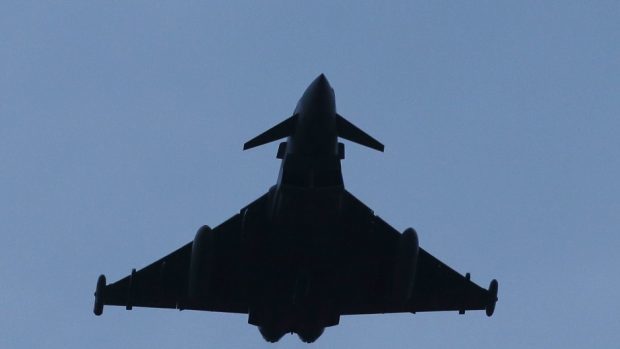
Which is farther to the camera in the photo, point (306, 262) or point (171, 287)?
point (171, 287)

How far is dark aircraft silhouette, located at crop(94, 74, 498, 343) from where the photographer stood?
104ft

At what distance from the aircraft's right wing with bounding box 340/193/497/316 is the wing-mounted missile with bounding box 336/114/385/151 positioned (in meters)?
3.34

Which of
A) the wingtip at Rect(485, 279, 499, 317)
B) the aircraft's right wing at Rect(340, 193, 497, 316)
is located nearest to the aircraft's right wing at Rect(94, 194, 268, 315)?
the aircraft's right wing at Rect(340, 193, 497, 316)

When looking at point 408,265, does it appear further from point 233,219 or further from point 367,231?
point 233,219

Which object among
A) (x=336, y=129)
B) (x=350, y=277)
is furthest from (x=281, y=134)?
(x=350, y=277)

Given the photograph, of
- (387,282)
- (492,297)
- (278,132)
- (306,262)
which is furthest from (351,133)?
(492,297)

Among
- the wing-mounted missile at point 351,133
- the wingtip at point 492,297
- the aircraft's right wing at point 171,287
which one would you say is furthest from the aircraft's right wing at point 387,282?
the aircraft's right wing at point 171,287

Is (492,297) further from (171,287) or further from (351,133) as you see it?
(171,287)

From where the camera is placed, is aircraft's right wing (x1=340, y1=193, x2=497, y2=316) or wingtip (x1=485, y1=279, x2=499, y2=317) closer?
aircraft's right wing (x1=340, y1=193, x2=497, y2=316)

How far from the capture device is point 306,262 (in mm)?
34219

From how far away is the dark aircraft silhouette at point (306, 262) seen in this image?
31.6m

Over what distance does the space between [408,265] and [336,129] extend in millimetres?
5492

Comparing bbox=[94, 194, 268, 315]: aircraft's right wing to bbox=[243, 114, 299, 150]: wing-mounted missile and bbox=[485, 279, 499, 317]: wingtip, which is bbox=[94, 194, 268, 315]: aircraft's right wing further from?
bbox=[485, 279, 499, 317]: wingtip

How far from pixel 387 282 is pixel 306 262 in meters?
3.67
